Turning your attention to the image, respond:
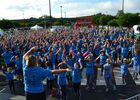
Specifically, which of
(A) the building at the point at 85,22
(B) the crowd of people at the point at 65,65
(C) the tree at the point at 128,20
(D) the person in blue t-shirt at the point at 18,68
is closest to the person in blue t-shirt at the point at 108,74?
(B) the crowd of people at the point at 65,65

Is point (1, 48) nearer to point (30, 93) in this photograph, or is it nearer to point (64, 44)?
point (64, 44)

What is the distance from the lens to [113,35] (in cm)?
3194

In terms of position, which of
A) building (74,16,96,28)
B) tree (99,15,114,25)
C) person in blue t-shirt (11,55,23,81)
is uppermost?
tree (99,15,114,25)

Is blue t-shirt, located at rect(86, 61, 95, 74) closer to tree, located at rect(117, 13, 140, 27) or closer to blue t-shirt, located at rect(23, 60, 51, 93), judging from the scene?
Answer: blue t-shirt, located at rect(23, 60, 51, 93)

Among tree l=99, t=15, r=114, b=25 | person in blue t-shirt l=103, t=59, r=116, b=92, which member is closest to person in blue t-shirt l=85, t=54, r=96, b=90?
person in blue t-shirt l=103, t=59, r=116, b=92

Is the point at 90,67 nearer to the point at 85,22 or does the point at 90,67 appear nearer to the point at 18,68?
the point at 18,68

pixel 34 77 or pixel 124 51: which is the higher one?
pixel 34 77

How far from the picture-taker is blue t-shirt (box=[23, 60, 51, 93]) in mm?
6645

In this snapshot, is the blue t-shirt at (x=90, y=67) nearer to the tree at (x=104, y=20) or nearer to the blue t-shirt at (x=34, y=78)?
A: the blue t-shirt at (x=34, y=78)

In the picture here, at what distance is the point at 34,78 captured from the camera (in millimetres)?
6742

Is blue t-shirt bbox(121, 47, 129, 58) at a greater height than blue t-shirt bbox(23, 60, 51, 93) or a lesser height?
lesser

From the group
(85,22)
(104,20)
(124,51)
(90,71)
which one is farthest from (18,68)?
(85,22)

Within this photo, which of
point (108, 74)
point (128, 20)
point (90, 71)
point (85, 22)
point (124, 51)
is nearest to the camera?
point (108, 74)

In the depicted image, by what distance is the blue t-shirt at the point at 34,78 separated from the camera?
664 cm
